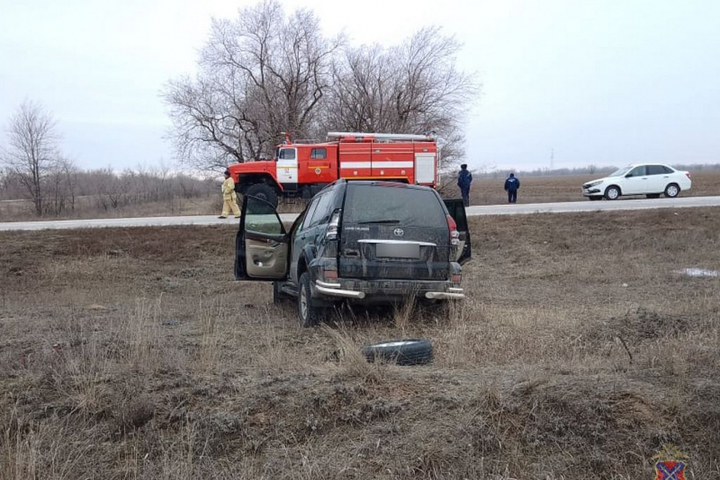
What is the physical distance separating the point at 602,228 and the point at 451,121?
67.9 ft

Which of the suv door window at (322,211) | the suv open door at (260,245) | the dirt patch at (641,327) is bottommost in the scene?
the dirt patch at (641,327)

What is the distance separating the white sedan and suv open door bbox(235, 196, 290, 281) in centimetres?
2039

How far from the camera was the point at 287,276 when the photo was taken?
26.2 ft

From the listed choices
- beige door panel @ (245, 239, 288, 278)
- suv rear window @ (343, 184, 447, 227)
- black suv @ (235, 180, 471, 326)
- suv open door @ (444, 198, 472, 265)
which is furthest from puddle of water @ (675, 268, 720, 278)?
beige door panel @ (245, 239, 288, 278)

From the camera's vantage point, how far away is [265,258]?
7984 mm

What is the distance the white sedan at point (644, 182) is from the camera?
24391 mm

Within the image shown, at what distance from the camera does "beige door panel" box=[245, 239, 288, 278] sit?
7895mm

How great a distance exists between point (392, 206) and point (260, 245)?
2.44 meters

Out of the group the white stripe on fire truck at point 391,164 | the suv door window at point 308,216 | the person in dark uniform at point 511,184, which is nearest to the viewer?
the suv door window at point 308,216

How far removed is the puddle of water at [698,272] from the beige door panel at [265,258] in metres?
7.31

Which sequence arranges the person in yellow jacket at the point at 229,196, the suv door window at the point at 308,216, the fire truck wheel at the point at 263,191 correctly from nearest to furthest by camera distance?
1. the suv door window at the point at 308,216
2. the person in yellow jacket at the point at 229,196
3. the fire truck wheel at the point at 263,191

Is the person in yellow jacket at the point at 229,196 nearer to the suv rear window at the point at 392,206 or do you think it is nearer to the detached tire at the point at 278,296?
the detached tire at the point at 278,296

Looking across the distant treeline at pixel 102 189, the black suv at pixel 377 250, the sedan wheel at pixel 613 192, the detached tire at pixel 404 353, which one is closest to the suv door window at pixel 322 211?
the black suv at pixel 377 250

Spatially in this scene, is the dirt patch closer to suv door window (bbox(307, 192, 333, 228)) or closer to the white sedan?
Answer: suv door window (bbox(307, 192, 333, 228))
